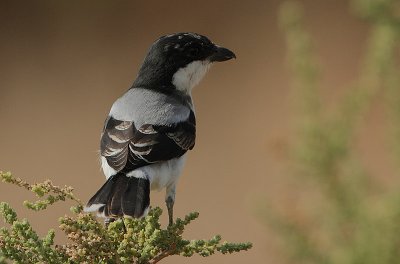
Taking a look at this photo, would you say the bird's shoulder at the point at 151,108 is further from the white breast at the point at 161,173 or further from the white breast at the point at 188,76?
the white breast at the point at 161,173

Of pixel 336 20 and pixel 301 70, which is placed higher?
pixel 336 20

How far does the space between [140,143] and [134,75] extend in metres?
7.04

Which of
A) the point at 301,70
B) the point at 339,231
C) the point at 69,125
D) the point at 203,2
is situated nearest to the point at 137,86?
the point at 301,70

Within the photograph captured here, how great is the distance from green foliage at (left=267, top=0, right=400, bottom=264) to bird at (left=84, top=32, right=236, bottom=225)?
1.79 feet

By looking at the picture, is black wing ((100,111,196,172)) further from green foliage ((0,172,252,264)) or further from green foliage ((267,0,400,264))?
green foliage ((0,172,252,264))

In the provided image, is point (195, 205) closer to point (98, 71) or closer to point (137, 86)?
point (98, 71)

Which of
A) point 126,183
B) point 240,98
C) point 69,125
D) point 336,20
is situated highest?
point 336,20

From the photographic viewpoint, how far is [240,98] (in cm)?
1066

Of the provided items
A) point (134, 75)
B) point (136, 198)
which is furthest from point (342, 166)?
point (134, 75)

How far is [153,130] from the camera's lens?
4043mm

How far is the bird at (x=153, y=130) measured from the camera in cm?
351

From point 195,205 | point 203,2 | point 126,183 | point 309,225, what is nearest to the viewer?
point 126,183

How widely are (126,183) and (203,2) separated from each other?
26.1 feet

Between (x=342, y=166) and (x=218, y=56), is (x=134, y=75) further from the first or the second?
(x=342, y=166)
